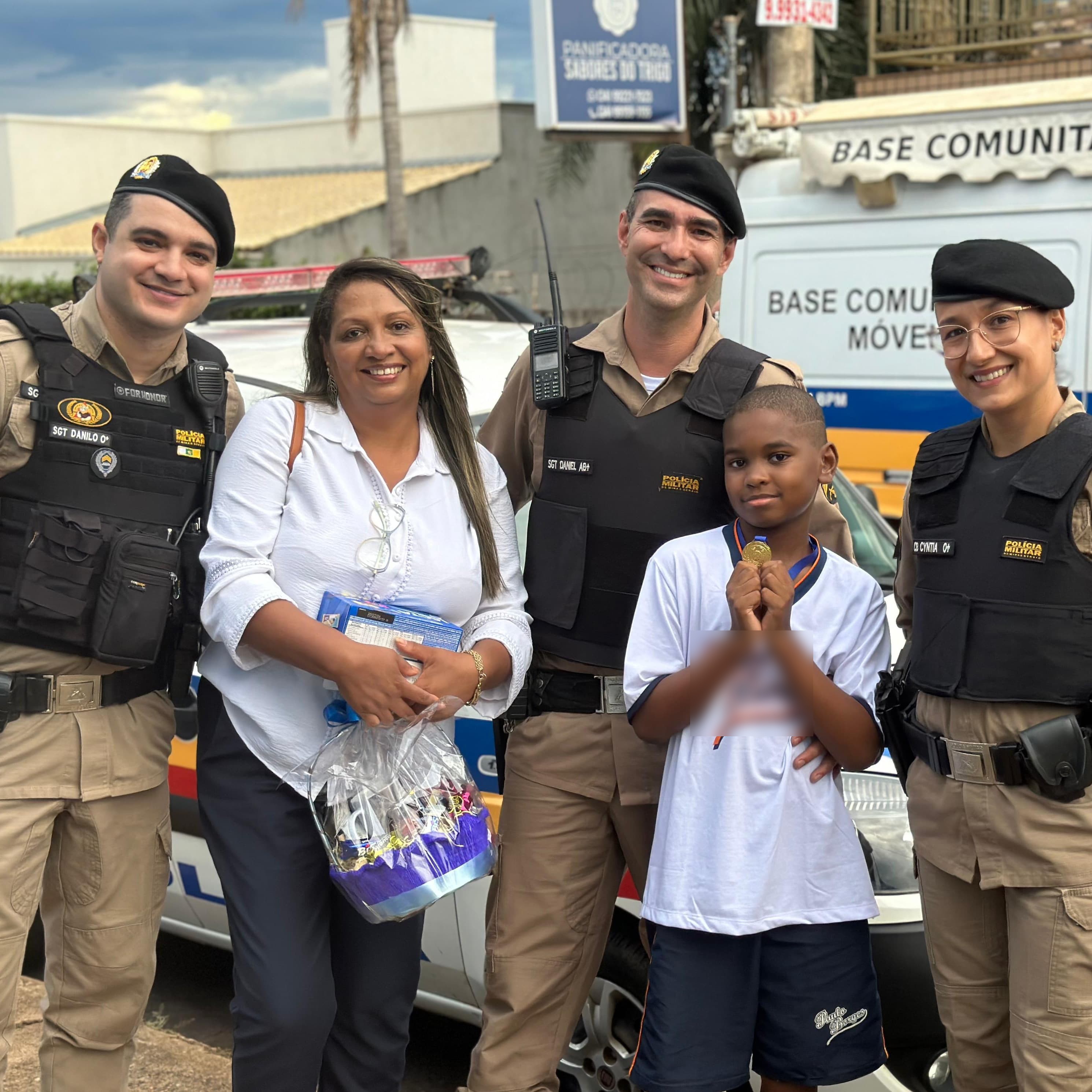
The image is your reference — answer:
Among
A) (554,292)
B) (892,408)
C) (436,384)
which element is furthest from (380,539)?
(892,408)

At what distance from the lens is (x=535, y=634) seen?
2.92 m

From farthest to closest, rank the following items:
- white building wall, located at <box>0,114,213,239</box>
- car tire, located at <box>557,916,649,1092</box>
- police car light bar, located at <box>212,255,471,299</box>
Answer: white building wall, located at <box>0,114,213,239</box>, police car light bar, located at <box>212,255,471,299</box>, car tire, located at <box>557,916,649,1092</box>

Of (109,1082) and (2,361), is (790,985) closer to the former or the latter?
(109,1082)

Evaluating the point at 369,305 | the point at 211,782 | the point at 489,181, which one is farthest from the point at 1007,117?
the point at 489,181

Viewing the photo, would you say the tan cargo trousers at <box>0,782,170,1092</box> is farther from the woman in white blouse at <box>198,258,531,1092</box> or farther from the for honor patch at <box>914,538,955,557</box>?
the for honor patch at <box>914,538,955,557</box>

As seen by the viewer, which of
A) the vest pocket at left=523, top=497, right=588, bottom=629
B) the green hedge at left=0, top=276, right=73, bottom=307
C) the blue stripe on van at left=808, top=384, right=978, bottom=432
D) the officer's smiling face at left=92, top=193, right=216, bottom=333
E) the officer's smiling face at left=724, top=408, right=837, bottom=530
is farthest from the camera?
the green hedge at left=0, top=276, right=73, bottom=307

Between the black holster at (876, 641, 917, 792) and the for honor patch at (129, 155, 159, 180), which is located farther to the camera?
the for honor patch at (129, 155, 159, 180)

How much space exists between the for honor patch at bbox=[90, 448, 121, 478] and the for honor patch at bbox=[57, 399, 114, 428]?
5cm

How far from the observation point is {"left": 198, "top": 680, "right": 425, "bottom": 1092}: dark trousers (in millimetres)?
2518

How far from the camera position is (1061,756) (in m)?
2.31

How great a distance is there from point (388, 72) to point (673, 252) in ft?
51.8

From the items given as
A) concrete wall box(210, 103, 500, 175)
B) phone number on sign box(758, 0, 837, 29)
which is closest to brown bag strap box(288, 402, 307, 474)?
phone number on sign box(758, 0, 837, 29)

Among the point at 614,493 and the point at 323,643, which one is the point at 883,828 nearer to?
the point at 614,493

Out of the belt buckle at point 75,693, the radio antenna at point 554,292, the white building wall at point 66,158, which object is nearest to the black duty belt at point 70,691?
the belt buckle at point 75,693
